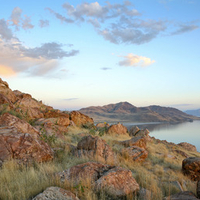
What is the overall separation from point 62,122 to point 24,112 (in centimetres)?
335

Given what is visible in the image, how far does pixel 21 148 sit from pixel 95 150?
273 centimetres

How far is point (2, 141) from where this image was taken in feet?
19.3

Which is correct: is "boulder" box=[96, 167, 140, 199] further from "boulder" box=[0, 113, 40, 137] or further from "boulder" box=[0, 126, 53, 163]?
"boulder" box=[0, 113, 40, 137]

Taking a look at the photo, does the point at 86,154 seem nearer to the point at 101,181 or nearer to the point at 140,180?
the point at 140,180

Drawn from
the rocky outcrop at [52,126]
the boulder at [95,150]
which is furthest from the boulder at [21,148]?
the rocky outcrop at [52,126]

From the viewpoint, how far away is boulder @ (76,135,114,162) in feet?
23.5

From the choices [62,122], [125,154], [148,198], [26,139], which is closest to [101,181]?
[148,198]

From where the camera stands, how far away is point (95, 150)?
7398 millimetres

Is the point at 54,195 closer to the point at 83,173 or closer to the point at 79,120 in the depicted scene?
the point at 83,173

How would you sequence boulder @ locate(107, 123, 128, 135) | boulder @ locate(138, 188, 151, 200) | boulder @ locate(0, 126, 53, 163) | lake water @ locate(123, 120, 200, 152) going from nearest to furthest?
boulder @ locate(138, 188, 151, 200)
boulder @ locate(0, 126, 53, 163)
boulder @ locate(107, 123, 128, 135)
lake water @ locate(123, 120, 200, 152)

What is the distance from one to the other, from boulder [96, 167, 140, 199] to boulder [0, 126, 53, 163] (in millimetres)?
2442

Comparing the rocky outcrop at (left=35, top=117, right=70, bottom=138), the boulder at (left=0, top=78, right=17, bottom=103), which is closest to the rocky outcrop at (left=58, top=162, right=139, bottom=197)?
the rocky outcrop at (left=35, top=117, right=70, bottom=138)

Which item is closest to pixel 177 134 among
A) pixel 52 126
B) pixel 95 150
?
pixel 52 126

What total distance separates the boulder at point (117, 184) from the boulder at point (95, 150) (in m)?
2.17
